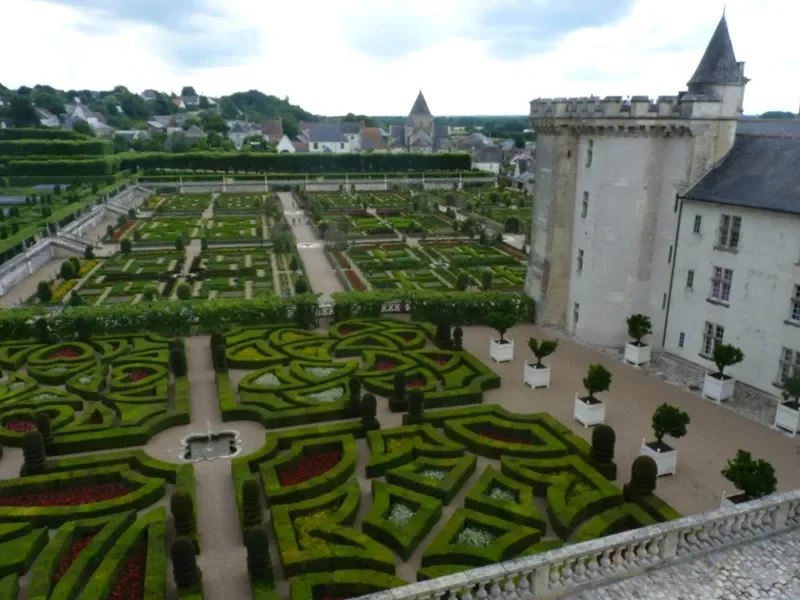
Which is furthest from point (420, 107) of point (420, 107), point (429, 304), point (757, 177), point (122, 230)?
point (757, 177)

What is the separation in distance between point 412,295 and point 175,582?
2123cm

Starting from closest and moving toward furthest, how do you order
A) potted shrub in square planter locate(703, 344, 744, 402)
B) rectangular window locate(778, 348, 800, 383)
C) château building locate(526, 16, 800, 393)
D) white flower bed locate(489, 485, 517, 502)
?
white flower bed locate(489, 485, 517, 502), rectangular window locate(778, 348, 800, 383), potted shrub in square planter locate(703, 344, 744, 402), château building locate(526, 16, 800, 393)

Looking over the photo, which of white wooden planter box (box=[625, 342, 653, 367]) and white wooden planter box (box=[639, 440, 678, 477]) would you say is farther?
white wooden planter box (box=[625, 342, 653, 367])

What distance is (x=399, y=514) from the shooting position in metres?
17.2

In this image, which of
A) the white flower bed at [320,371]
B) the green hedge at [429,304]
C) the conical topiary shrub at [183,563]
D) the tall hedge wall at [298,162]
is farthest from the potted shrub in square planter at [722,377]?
the tall hedge wall at [298,162]

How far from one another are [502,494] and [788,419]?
11.6 meters

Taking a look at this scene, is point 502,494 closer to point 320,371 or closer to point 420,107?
point 320,371

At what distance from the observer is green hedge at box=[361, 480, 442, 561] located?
15762mm

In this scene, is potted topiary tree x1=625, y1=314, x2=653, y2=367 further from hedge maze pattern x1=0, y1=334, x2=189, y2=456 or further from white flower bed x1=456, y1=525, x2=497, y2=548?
hedge maze pattern x1=0, y1=334, x2=189, y2=456

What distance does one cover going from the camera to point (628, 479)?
1950 centimetres

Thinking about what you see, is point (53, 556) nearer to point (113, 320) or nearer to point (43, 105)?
point (113, 320)

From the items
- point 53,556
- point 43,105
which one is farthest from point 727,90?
point 43,105

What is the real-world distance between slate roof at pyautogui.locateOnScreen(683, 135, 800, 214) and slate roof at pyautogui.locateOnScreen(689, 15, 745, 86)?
8.77 feet

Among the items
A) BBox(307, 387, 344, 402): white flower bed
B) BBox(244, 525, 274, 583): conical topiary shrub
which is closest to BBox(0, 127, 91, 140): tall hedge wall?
BBox(307, 387, 344, 402): white flower bed
